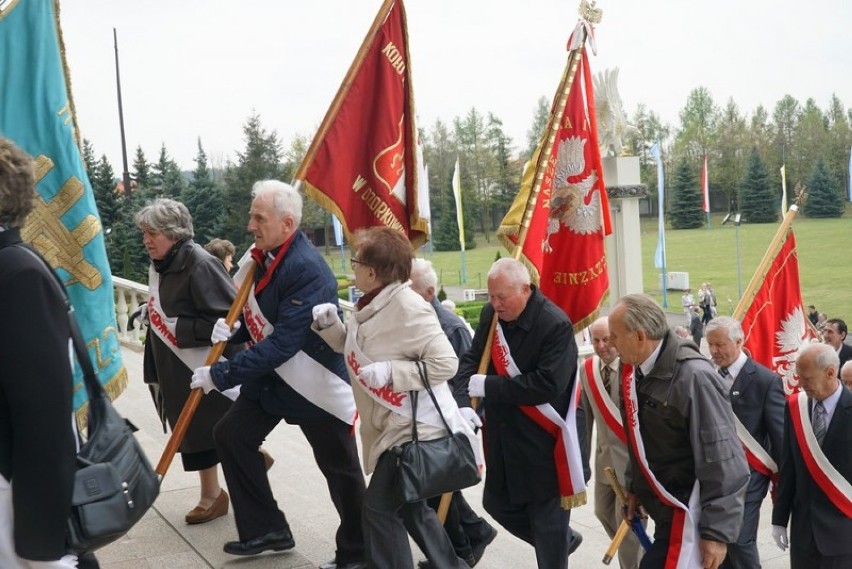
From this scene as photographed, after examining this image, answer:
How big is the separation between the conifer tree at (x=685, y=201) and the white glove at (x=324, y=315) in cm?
7850

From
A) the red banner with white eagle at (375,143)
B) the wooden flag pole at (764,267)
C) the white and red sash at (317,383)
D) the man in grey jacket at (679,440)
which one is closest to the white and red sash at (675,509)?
the man in grey jacket at (679,440)

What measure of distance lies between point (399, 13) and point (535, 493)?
128 inches

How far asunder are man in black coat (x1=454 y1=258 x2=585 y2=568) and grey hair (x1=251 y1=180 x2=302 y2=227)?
110 centimetres

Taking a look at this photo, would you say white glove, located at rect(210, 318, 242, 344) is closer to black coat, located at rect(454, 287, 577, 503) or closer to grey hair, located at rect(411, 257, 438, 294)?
grey hair, located at rect(411, 257, 438, 294)

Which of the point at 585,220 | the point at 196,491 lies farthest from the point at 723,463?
the point at 196,491

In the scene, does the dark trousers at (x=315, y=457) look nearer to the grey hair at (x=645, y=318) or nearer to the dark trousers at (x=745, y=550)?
the grey hair at (x=645, y=318)

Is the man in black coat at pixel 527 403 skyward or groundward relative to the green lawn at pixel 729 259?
skyward

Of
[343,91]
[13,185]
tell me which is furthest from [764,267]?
[13,185]

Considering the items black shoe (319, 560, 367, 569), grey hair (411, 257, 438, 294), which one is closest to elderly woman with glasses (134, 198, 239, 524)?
grey hair (411, 257, 438, 294)

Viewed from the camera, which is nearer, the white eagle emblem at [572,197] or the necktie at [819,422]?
the necktie at [819,422]

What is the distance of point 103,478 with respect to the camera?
2.70 m

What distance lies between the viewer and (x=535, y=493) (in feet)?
17.1

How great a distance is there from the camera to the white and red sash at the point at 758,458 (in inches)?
217

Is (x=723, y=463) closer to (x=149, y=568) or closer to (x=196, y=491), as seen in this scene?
(x=149, y=568)
